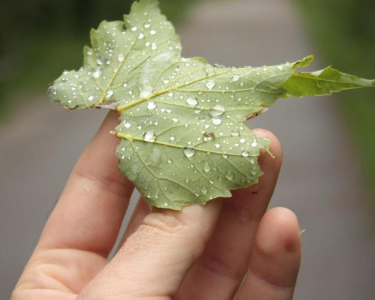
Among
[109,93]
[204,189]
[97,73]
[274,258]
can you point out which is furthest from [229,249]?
[97,73]

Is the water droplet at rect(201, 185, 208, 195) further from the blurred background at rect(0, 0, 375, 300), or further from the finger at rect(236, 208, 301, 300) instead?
the blurred background at rect(0, 0, 375, 300)

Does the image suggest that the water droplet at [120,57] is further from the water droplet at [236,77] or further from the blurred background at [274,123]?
the blurred background at [274,123]

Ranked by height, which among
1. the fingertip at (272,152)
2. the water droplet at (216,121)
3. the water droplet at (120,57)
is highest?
the water droplet at (120,57)

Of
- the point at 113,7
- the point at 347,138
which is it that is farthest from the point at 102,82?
the point at 113,7

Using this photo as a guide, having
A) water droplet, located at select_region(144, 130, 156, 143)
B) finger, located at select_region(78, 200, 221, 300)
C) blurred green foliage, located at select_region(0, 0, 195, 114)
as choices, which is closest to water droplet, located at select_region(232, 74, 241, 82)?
water droplet, located at select_region(144, 130, 156, 143)

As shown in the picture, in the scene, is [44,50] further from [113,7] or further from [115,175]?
[115,175]

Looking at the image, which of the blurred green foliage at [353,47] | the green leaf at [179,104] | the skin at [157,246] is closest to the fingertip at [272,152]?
the skin at [157,246]
